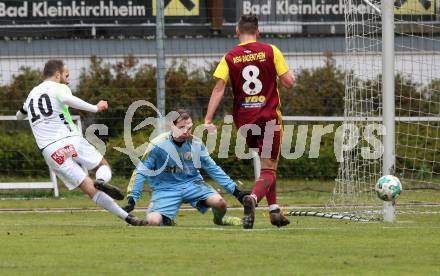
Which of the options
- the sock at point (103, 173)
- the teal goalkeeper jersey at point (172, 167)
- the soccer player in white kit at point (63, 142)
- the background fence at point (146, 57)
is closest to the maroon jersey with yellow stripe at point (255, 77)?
the teal goalkeeper jersey at point (172, 167)

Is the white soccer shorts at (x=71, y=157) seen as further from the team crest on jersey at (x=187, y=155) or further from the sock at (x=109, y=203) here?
the team crest on jersey at (x=187, y=155)

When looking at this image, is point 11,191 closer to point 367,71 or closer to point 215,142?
point 215,142

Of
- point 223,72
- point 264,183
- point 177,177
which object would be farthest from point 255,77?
point 177,177

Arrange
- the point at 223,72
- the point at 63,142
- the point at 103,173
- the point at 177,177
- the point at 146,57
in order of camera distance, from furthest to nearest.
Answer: the point at 146,57, the point at 177,177, the point at 63,142, the point at 103,173, the point at 223,72

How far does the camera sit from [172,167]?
13.1 meters

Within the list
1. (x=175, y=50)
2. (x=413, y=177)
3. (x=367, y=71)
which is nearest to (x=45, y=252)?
(x=367, y=71)

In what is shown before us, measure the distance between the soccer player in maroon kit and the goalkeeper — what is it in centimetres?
87

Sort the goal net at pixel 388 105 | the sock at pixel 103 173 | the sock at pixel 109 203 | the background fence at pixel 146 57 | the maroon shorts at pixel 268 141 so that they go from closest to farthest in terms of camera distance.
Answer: the maroon shorts at pixel 268 141, the sock at pixel 103 173, the sock at pixel 109 203, the goal net at pixel 388 105, the background fence at pixel 146 57

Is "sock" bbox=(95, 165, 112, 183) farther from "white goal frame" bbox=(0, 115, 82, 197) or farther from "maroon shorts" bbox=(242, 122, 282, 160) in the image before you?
"white goal frame" bbox=(0, 115, 82, 197)

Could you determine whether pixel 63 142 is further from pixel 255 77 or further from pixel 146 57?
pixel 146 57

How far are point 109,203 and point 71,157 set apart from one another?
691mm

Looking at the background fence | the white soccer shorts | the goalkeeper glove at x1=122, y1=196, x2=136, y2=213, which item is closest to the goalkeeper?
the goalkeeper glove at x1=122, y1=196, x2=136, y2=213

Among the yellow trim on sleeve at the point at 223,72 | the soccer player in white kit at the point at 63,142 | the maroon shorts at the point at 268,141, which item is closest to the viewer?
the maroon shorts at the point at 268,141

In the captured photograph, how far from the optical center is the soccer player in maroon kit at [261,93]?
1194 centimetres
